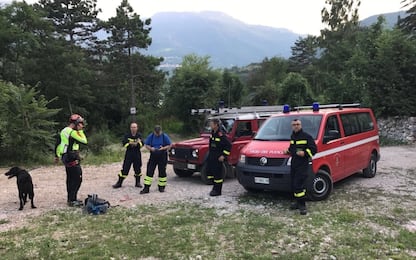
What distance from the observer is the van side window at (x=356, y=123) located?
29.6ft

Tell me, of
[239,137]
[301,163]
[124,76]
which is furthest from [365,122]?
[124,76]

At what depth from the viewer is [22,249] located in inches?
215

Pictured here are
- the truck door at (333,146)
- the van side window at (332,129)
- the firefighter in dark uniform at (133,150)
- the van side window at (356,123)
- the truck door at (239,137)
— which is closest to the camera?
the truck door at (333,146)

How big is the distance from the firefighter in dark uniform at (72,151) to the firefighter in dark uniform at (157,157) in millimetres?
1602

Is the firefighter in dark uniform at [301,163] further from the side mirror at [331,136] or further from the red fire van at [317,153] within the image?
the side mirror at [331,136]

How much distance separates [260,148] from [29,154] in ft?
34.7

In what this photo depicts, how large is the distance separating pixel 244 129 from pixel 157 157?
9.06 feet

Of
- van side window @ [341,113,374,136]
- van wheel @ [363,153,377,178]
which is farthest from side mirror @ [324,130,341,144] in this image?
van wheel @ [363,153,377,178]

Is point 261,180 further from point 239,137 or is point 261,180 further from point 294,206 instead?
point 239,137

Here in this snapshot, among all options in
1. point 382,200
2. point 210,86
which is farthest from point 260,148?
point 210,86

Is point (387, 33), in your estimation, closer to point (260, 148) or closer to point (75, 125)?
point (260, 148)

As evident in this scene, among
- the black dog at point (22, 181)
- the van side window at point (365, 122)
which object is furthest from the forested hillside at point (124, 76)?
the van side window at point (365, 122)

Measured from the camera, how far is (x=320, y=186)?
7.91 meters

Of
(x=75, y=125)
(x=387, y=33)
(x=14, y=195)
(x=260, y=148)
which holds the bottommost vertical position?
(x=14, y=195)
